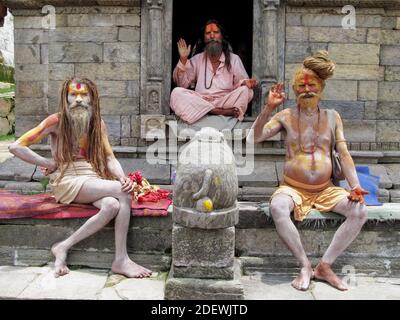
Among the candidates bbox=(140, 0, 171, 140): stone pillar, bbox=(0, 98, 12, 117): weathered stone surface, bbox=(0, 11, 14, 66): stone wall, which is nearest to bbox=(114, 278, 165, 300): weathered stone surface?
bbox=(140, 0, 171, 140): stone pillar

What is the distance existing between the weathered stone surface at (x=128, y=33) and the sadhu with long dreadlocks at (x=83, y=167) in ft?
8.54

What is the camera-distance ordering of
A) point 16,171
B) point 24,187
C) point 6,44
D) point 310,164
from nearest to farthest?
point 310,164 < point 24,187 < point 16,171 < point 6,44

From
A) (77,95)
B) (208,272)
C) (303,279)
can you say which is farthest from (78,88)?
(303,279)

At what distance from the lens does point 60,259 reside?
3893 millimetres

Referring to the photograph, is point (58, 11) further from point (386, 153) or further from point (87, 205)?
point (386, 153)

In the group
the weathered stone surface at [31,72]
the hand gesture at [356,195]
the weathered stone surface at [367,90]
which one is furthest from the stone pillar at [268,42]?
the hand gesture at [356,195]

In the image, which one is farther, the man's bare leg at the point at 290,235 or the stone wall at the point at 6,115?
the stone wall at the point at 6,115

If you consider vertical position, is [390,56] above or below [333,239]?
above

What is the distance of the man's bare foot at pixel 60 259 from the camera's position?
383 centimetres

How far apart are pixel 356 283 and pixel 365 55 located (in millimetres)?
3576

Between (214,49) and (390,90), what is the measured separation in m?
2.34

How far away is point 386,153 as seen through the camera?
6543 millimetres

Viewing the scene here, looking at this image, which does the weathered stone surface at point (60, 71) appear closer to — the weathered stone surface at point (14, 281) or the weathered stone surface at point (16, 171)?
the weathered stone surface at point (16, 171)

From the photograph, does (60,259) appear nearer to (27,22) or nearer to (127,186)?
(127,186)
